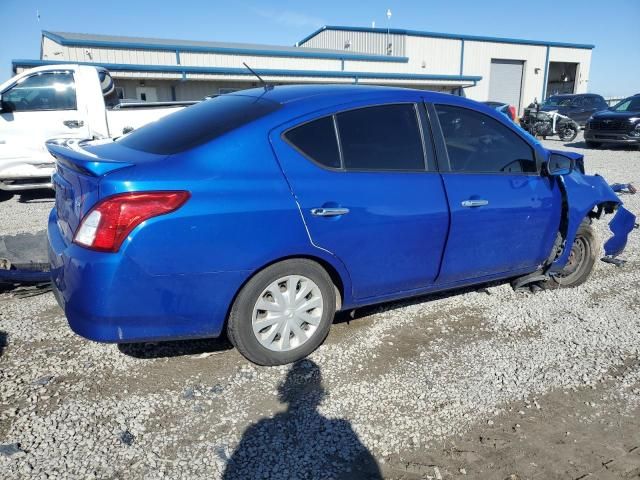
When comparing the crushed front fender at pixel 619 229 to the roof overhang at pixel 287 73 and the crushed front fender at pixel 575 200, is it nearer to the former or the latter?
the crushed front fender at pixel 575 200

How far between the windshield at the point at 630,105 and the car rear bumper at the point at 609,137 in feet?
3.62

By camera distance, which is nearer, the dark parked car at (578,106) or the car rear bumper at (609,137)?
the car rear bumper at (609,137)

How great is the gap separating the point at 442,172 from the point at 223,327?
1.78m

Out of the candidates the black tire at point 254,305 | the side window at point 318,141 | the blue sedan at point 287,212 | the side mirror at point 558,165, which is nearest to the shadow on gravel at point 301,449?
the black tire at point 254,305

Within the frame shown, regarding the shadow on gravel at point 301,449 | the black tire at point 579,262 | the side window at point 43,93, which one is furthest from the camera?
the side window at point 43,93

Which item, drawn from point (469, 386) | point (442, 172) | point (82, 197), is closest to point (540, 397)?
point (469, 386)

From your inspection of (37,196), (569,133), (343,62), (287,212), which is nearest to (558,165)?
(287,212)

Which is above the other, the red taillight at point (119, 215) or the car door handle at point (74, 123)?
the red taillight at point (119, 215)

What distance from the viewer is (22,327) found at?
3.63 meters

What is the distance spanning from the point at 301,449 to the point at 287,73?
885 inches

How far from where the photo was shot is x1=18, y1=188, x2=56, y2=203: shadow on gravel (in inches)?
327

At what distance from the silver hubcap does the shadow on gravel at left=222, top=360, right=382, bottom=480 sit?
1.19 feet

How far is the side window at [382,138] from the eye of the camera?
310 cm

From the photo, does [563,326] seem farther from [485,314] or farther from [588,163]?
[588,163]
